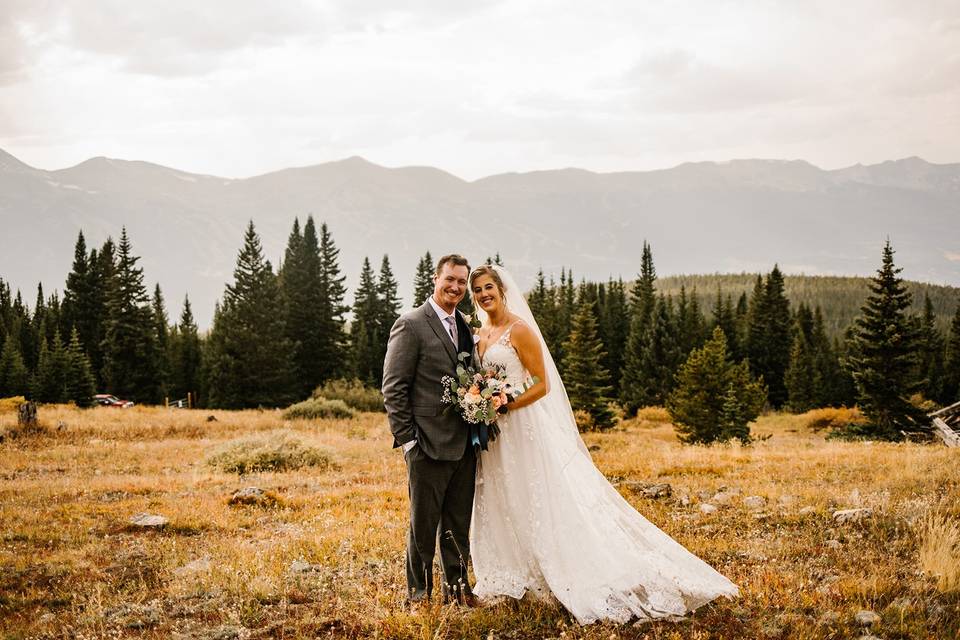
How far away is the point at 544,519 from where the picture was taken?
6.06 meters

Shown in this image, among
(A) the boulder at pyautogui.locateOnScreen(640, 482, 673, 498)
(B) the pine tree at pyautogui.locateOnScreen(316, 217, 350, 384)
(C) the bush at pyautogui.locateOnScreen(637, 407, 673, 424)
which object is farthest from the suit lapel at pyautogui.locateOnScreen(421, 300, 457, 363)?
(B) the pine tree at pyautogui.locateOnScreen(316, 217, 350, 384)

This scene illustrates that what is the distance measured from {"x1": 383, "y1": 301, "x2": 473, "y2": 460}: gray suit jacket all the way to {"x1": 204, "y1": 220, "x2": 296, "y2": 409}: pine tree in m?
48.2

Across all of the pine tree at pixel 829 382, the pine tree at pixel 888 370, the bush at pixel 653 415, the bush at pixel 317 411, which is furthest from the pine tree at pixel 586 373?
the pine tree at pixel 829 382

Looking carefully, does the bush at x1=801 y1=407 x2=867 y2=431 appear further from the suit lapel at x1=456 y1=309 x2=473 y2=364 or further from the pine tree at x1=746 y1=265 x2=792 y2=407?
the suit lapel at x1=456 y1=309 x2=473 y2=364

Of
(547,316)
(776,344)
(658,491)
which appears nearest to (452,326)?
(658,491)

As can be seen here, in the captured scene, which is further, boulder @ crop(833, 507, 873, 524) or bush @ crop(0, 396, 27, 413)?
bush @ crop(0, 396, 27, 413)

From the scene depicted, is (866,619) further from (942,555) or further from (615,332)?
(615,332)

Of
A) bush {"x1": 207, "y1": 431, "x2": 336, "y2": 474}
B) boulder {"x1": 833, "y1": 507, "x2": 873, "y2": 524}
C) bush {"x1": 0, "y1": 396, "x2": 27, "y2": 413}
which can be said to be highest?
boulder {"x1": 833, "y1": 507, "x2": 873, "y2": 524}

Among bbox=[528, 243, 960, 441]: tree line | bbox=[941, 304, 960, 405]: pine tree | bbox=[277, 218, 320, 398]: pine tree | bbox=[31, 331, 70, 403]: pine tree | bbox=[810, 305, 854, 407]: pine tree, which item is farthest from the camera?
bbox=[941, 304, 960, 405]: pine tree

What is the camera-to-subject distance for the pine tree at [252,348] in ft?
168

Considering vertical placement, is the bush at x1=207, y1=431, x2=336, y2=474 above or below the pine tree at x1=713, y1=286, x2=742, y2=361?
below

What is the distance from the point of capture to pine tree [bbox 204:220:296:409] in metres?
51.3

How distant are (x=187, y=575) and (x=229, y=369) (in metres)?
47.4

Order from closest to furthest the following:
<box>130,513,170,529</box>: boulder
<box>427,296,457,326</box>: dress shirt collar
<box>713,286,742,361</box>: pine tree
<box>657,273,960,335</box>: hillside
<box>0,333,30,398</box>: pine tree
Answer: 1. <box>427,296,457,326</box>: dress shirt collar
2. <box>130,513,170,529</box>: boulder
3. <box>0,333,30,398</box>: pine tree
4. <box>713,286,742,361</box>: pine tree
5. <box>657,273,960,335</box>: hillside
